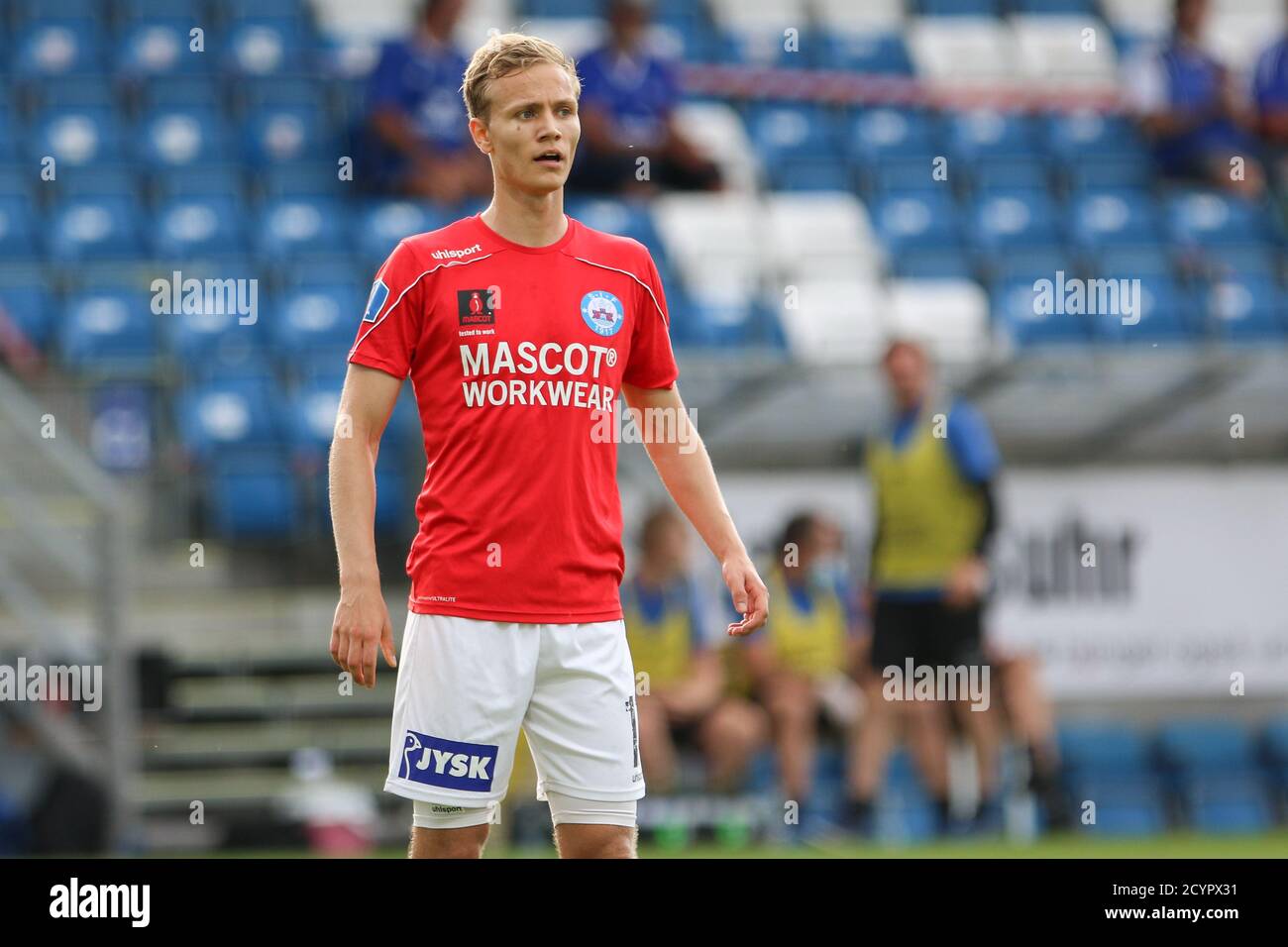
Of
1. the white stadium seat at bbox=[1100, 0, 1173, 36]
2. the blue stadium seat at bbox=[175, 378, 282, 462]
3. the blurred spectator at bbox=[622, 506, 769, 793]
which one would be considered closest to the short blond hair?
the blurred spectator at bbox=[622, 506, 769, 793]

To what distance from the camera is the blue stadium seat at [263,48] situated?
40.0 ft

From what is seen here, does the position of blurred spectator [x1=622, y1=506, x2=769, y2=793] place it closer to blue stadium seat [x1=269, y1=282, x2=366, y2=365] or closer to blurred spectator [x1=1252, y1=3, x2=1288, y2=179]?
blue stadium seat [x1=269, y1=282, x2=366, y2=365]

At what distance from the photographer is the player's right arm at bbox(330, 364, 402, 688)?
12.4ft

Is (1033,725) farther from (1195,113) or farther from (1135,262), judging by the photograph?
(1195,113)

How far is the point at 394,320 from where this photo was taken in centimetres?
394

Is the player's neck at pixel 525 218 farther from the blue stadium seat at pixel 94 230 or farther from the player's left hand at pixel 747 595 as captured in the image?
the blue stadium seat at pixel 94 230

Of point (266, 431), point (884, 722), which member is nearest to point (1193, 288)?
point (884, 722)

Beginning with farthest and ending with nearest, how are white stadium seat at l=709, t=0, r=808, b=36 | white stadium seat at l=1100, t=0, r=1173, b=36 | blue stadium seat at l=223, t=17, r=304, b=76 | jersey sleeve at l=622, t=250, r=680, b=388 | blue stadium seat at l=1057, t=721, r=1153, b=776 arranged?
white stadium seat at l=1100, t=0, r=1173, b=36, white stadium seat at l=709, t=0, r=808, b=36, blue stadium seat at l=223, t=17, r=304, b=76, blue stadium seat at l=1057, t=721, r=1153, b=776, jersey sleeve at l=622, t=250, r=680, b=388

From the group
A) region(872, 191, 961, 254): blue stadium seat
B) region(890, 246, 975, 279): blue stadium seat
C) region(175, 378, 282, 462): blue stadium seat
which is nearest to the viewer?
region(175, 378, 282, 462): blue stadium seat

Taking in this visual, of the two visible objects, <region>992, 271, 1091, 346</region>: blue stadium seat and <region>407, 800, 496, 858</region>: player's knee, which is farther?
<region>992, 271, 1091, 346</region>: blue stadium seat

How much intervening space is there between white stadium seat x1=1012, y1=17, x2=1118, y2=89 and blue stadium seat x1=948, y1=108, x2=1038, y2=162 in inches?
28.4

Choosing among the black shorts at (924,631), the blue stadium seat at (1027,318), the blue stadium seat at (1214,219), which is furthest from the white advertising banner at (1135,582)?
the blue stadium seat at (1214,219)
